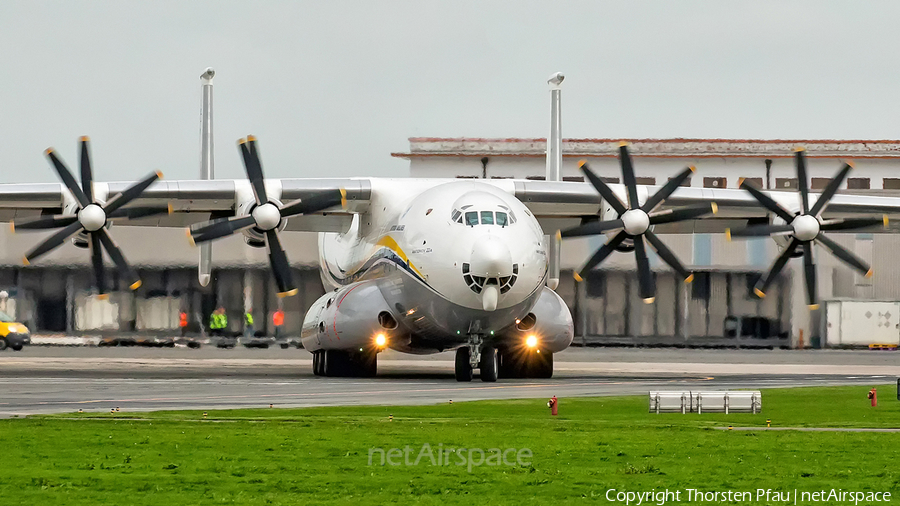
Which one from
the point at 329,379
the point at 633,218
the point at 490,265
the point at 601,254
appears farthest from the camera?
the point at 329,379

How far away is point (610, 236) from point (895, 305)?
24.6 m

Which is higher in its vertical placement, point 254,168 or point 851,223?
point 254,168

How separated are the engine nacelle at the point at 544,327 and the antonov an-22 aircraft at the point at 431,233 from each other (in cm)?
3

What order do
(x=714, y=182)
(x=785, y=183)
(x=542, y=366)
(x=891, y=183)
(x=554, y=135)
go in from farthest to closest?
(x=891, y=183) < (x=714, y=182) < (x=785, y=183) < (x=554, y=135) < (x=542, y=366)

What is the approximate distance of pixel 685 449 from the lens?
43.8ft

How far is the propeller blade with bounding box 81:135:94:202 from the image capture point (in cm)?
2892

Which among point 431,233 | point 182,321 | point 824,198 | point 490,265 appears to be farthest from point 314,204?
point 182,321

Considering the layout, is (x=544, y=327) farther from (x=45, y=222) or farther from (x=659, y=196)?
(x=45, y=222)

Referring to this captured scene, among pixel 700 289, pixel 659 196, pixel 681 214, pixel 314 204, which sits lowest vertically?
pixel 700 289

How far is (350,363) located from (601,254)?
6.45 meters

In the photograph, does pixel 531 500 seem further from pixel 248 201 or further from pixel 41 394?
pixel 248 201

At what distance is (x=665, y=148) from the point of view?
69.4m

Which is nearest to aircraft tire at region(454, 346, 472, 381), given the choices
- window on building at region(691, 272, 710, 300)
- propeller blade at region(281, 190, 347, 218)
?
propeller blade at region(281, 190, 347, 218)

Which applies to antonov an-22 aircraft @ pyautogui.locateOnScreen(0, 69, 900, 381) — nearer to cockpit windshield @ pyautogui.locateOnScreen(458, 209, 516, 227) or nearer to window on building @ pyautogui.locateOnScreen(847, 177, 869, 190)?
cockpit windshield @ pyautogui.locateOnScreen(458, 209, 516, 227)
